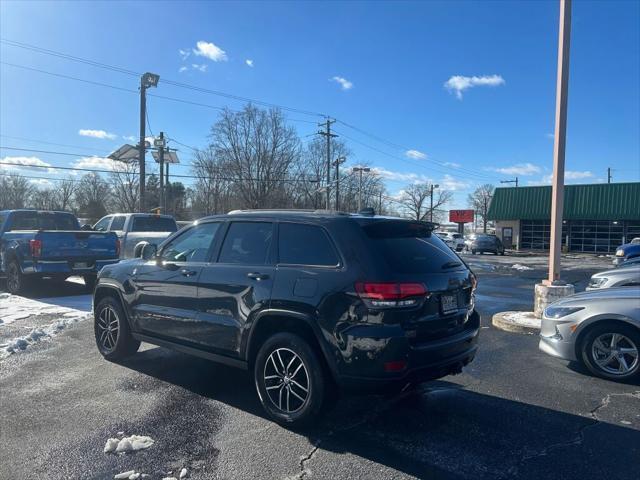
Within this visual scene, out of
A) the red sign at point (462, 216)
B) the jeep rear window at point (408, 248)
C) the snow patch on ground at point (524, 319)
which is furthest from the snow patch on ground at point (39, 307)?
the red sign at point (462, 216)

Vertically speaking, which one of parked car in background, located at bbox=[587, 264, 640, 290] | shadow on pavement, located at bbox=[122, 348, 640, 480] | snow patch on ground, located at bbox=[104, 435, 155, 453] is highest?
parked car in background, located at bbox=[587, 264, 640, 290]

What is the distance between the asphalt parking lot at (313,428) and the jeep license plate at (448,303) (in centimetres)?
A: 101

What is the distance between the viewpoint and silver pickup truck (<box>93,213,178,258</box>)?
535 inches

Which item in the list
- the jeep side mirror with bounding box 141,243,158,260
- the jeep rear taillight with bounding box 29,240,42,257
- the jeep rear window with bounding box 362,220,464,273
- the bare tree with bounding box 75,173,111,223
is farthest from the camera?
the bare tree with bounding box 75,173,111,223

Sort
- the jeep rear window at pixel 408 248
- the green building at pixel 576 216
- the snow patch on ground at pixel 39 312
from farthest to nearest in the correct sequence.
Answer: the green building at pixel 576 216 → the snow patch on ground at pixel 39 312 → the jeep rear window at pixel 408 248

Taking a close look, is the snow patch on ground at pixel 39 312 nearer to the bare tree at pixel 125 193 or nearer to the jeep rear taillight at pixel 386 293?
the jeep rear taillight at pixel 386 293

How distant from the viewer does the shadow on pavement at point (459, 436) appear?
342 cm

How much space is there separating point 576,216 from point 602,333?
40580 mm

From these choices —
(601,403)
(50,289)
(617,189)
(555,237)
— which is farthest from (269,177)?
(601,403)

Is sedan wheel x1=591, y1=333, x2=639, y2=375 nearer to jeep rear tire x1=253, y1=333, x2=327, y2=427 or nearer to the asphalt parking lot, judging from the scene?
the asphalt parking lot

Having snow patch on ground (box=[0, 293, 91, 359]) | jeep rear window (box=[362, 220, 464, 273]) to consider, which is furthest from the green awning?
jeep rear window (box=[362, 220, 464, 273])

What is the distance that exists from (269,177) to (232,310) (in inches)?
2031

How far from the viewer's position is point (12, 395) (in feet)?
16.0

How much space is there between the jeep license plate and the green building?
38031 millimetres
